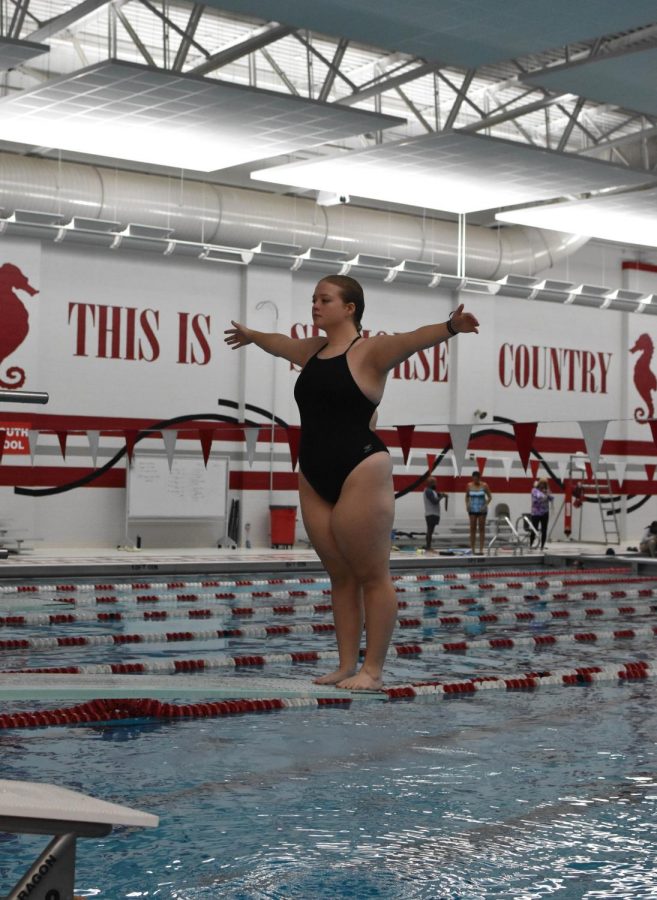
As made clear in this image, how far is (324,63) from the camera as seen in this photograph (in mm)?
14406

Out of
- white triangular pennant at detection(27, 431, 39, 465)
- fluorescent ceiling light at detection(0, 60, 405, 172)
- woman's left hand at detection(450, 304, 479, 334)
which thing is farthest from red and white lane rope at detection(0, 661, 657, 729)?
white triangular pennant at detection(27, 431, 39, 465)

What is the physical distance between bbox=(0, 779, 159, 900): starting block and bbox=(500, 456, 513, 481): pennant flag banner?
21.9 metres

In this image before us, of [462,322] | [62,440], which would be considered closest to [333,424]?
[462,322]

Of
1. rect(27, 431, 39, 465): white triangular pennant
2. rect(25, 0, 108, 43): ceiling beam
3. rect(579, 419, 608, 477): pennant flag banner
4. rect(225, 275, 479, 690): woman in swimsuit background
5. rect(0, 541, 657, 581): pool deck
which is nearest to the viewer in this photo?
rect(225, 275, 479, 690): woman in swimsuit background

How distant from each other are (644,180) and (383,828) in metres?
14.9

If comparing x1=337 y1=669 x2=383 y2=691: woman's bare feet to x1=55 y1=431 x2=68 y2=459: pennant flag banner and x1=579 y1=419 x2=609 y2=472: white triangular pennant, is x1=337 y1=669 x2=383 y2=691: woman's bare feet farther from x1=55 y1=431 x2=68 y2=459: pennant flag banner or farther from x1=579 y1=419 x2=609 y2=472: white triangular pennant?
x1=55 y1=431 x2=68 y2=459: pennant flag banner

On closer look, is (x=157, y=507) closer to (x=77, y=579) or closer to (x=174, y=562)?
(x=174, y=562)

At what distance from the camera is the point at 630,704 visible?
18.7 ft

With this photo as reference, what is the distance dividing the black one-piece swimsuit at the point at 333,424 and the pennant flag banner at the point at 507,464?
19589mm

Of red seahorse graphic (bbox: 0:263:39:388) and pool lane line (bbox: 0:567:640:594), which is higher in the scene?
red seahorse graphic (bbox: 0:263:39:388)

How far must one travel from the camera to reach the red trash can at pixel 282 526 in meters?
21.0

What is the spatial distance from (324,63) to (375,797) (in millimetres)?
12106

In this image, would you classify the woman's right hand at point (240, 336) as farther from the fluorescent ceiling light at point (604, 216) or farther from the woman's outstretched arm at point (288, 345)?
the fluorescent ceiling light at point (604, 216)

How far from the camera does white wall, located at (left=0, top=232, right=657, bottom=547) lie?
19641 millimetres
